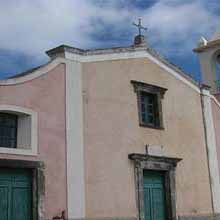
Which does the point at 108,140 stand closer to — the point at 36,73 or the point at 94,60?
the point at 94,60

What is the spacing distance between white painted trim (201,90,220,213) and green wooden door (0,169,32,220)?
7374 mm

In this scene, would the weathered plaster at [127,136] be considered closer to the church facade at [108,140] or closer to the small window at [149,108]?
the church facade at [108,140]

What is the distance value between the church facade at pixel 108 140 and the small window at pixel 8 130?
2 centimetres

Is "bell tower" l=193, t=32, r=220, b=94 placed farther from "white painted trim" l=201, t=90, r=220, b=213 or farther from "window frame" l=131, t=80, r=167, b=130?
"window frame" l=131, t=80, r=167, b=130

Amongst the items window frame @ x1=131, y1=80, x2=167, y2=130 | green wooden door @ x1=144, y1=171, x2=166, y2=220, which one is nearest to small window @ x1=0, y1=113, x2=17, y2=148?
window frame @ x1=131, y1=80, x2=167, y2=130

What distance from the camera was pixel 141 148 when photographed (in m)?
14.1

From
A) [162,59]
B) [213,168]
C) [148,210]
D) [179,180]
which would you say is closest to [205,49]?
[162,59]

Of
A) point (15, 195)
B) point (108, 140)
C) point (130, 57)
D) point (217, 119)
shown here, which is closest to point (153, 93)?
point (130, 57)

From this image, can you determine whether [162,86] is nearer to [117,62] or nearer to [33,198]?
[117,62]

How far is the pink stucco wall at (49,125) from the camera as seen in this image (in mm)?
11289

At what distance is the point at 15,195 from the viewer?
36.0 ft

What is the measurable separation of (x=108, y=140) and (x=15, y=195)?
3310 millimetres

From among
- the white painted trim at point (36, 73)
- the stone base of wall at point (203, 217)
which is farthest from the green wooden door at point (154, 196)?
the white painted trim at point (36, 73)

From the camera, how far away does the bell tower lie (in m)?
18.2
